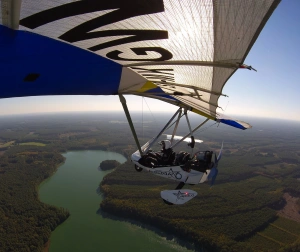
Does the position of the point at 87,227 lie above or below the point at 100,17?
below

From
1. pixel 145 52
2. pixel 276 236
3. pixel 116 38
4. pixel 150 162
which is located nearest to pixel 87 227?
pixel 276 236

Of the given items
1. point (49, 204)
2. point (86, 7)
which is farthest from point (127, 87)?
point (49, 204)

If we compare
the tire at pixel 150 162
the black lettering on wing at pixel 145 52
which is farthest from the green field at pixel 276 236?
the black lettering on wing at pixel 145 52

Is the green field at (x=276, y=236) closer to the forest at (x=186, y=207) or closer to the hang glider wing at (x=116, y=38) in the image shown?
the forest at (x=186, y=207)

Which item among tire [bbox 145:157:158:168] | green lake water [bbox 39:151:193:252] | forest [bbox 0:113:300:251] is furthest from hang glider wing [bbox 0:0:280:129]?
green lake water [bbox 39:151:193:252]

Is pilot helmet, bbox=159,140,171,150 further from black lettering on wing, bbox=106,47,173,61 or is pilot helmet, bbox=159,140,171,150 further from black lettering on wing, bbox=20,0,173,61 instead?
black lettering on wing, bbox=20,0,173,61

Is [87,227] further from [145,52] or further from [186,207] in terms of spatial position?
[145,52]
